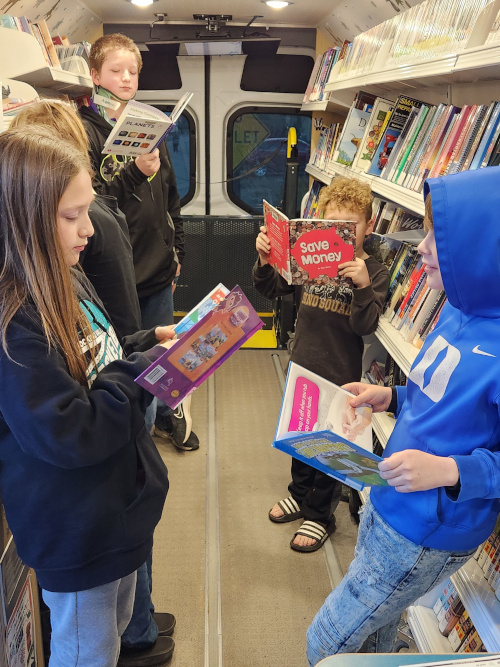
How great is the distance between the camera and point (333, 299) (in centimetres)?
251

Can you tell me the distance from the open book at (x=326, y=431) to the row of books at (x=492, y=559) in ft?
1.30

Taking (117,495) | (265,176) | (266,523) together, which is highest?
(117,495)

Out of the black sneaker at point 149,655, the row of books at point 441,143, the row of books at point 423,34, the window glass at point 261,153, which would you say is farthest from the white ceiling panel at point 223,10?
the black sneaker at point 149,655

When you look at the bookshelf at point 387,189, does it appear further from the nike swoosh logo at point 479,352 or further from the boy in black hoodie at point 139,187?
the boy in black hoodie at point 139,187

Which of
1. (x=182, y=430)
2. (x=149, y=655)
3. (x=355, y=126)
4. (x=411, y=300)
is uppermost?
(x=355, y=126)

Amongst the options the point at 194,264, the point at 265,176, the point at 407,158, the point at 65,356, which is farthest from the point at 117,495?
the point at 265,176

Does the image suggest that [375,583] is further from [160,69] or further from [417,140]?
[160,69]

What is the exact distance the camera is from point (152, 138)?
95.2 inches

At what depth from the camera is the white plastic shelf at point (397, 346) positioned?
199 cm

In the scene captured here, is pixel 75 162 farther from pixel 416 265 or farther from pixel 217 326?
pixel 416 265

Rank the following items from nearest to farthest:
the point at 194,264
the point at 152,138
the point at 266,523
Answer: the point at 152,138, the point at 266,523, the point at 194,264

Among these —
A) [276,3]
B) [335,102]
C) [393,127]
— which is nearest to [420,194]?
[393,127]

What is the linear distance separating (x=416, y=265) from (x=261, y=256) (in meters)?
0.63

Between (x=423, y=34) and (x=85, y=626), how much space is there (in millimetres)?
2246
